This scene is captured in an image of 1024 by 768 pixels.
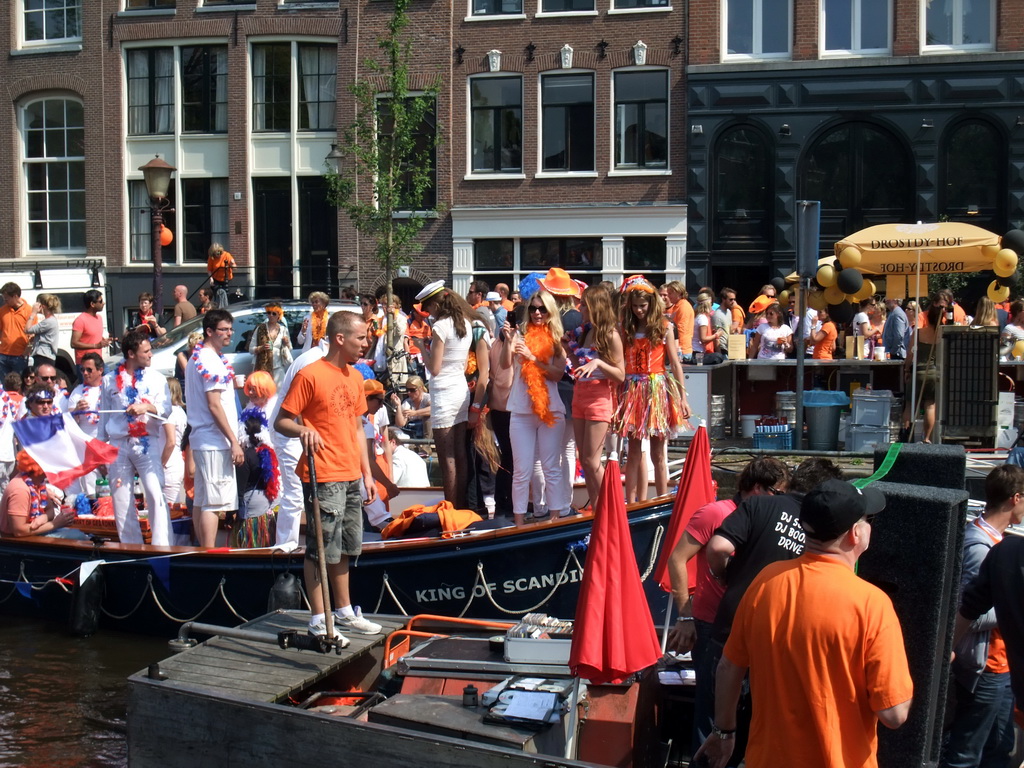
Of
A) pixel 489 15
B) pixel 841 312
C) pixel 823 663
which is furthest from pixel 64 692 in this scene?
pixel 489 15

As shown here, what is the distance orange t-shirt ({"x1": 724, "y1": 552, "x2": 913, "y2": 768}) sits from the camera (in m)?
3.63

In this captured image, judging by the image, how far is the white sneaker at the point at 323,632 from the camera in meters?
6.26

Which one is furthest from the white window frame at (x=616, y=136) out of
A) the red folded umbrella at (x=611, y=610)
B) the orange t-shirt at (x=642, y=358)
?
the red folded umbrella at (x=611, y=610)

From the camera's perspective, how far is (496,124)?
2494 centimetres

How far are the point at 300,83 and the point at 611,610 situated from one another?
22.5 meters

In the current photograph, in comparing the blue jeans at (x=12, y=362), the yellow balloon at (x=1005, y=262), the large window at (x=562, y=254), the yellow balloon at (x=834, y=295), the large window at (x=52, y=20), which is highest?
the large window at (x=52, y=20)

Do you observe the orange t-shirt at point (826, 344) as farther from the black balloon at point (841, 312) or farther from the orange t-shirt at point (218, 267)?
the orange t-shirt at point (218, 267)

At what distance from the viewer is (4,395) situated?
10.3 metres

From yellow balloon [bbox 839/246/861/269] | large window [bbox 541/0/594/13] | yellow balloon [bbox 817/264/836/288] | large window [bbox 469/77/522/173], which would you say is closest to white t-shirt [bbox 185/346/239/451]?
yellow balloon [bbox 839/246/861/269]

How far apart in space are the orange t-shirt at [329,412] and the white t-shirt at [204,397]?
1893 mm

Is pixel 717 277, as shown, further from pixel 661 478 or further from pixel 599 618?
pixel 599 618

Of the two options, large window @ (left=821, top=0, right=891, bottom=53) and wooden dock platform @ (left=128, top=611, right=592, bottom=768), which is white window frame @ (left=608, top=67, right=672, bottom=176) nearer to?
large window @ (left=821, top=0, right=891, bottom=53)

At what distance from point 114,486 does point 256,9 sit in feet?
61.9

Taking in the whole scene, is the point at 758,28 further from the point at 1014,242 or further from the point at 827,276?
the point at 1014,242
